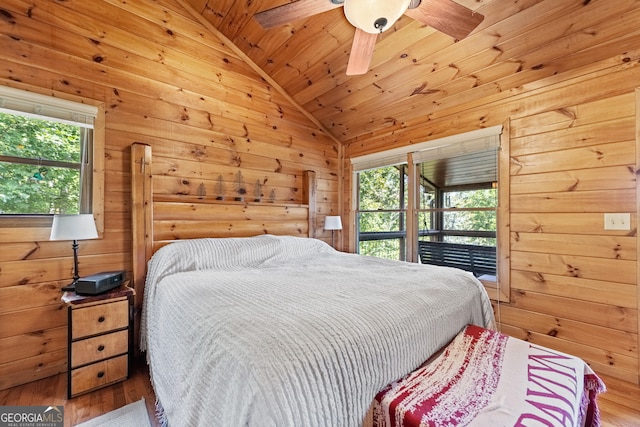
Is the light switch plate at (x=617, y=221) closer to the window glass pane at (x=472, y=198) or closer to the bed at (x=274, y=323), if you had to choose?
the window glass pane at (x=472, y=198)

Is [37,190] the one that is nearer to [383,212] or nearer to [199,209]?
[199,209]

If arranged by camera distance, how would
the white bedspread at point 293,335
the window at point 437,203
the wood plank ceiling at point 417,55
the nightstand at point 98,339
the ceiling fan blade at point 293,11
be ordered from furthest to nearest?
1. the window at point 437,203
2. the wood plank ceiling at point 417,55
3. the nightstand at point 98,339
4. the ceiling fan blade at point 293,11
5. the white bedspread at point 293,335

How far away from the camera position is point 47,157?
207cm

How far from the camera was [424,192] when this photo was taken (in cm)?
319

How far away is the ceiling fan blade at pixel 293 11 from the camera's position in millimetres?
1505

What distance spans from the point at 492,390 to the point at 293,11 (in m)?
2.07

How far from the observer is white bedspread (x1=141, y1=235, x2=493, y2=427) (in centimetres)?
83

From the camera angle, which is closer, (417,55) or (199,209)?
(417,55)

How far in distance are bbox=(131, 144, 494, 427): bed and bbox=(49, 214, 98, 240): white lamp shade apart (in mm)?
427

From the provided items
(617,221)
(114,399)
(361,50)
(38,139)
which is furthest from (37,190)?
(617,221)

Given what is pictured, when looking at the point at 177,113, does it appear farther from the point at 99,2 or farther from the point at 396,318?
the point at 396,318

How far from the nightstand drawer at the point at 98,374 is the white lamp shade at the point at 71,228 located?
85 cm

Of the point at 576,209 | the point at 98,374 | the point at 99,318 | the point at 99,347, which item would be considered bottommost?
the point at 98,374

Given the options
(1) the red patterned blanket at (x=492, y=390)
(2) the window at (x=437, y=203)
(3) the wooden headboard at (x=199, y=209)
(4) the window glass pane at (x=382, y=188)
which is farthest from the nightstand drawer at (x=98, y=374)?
(4) the window glass pane at (x=382, y=188)
